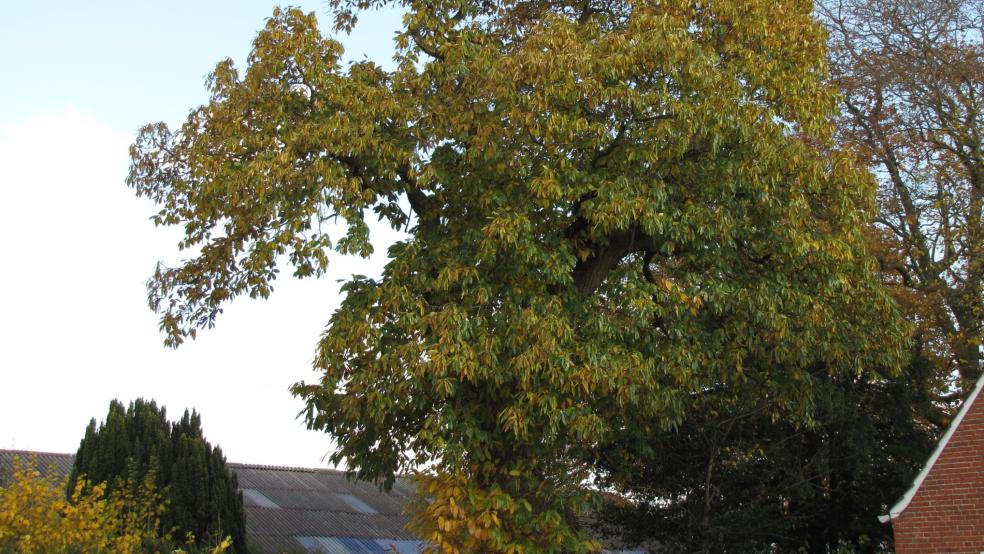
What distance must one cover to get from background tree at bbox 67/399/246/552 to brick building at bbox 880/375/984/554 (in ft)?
44.5

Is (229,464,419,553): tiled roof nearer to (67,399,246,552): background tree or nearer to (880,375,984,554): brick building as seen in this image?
(67,399,246,552): background tree

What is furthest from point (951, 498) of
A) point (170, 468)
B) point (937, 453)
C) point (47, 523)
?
point (170, 468)

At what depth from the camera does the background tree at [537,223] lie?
15.8 metres

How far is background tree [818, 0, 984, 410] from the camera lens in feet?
85.3

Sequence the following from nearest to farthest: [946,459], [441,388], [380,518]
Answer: [441,388] → [946,459] → [380,518]

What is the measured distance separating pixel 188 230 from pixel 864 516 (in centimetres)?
1803

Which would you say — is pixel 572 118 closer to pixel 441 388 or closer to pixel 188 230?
pixel 441 388

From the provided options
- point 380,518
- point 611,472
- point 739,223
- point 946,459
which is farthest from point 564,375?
point 380,518

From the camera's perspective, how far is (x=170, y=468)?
22.6 metres

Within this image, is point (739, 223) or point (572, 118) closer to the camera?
point (572, 118)

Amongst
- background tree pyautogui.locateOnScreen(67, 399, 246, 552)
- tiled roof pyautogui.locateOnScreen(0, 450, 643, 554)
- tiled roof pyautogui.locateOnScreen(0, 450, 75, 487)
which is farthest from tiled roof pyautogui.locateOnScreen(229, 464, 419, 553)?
tiled roof pyautogui.locateOnScreen(0, 450, 75, 487)

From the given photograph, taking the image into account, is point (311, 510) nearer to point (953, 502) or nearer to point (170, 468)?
point (170, 468)

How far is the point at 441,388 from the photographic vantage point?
49.5ft

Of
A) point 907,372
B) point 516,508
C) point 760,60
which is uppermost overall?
point 760,60
